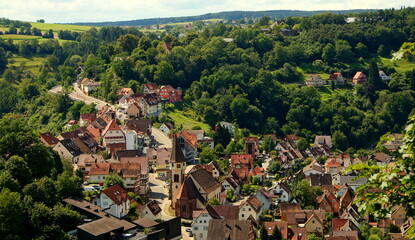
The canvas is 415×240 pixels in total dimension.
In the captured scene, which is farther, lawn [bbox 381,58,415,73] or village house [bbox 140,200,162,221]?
lawn [bbox 381,58,415,73]

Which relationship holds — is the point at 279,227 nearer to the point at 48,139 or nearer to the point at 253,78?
the point at 48,139

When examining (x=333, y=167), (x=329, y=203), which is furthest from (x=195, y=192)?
(x=333, y=167)

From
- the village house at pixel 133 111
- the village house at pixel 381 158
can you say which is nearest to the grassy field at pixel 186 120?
the village house at pixel 133 111

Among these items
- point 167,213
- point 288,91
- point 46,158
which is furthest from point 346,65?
point 46,158

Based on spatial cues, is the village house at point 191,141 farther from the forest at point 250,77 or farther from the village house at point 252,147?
the village house at point 252,147

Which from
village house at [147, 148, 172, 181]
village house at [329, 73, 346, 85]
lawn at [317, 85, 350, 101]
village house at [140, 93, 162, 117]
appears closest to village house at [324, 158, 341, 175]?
village house at [147, 148, 172, 181]

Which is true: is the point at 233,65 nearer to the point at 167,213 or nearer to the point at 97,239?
the point at 167,213

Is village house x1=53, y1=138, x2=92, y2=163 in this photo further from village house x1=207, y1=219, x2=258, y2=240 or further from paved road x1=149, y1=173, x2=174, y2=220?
village house x1=207, y1=219, x2=258, y2=240
